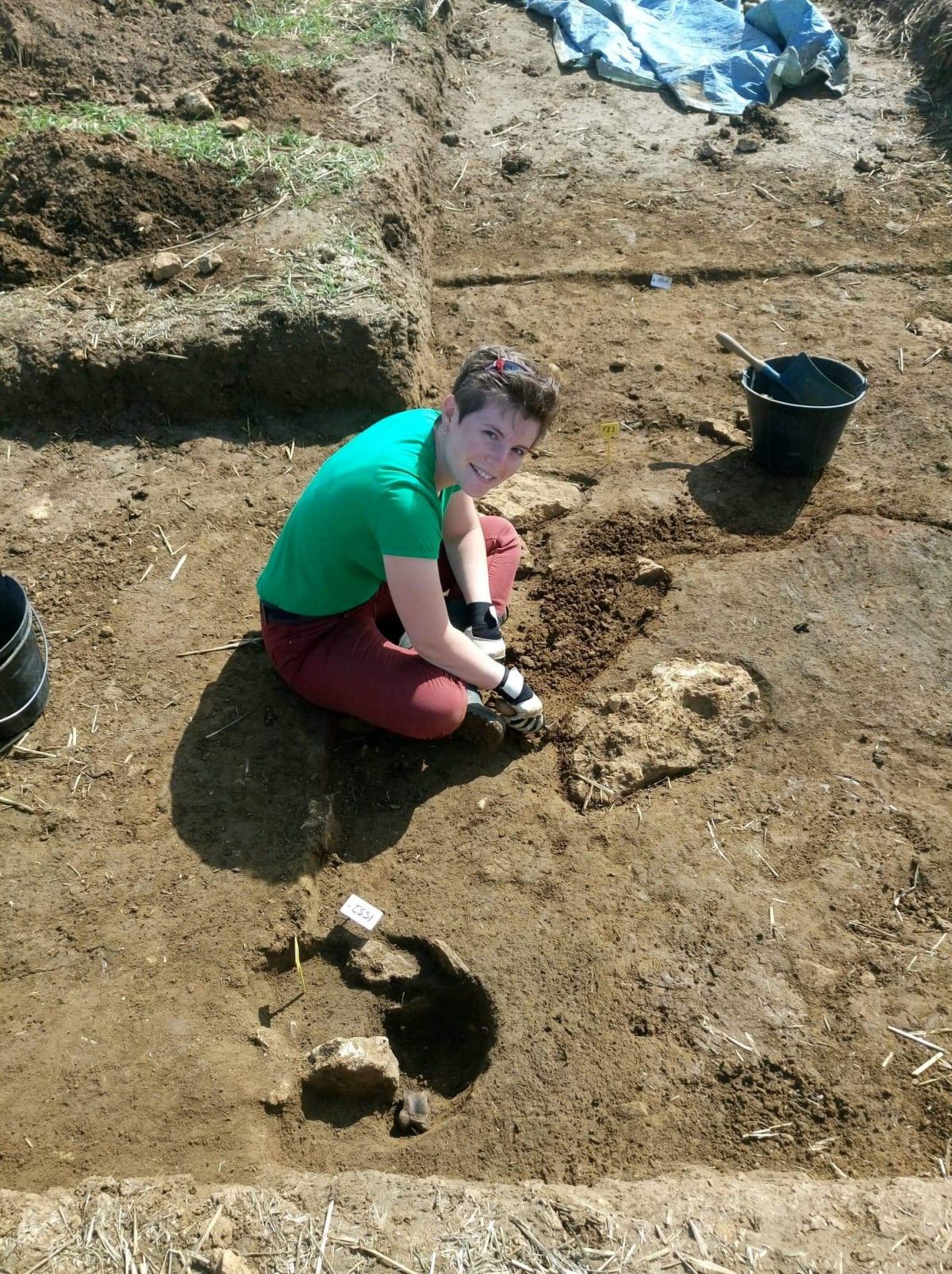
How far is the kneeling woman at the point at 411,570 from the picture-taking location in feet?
9.32

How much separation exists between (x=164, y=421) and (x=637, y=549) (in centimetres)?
217

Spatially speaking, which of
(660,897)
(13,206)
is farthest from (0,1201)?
(13,206)

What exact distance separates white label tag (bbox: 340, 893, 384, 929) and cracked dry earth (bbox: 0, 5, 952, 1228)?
0.06 metres

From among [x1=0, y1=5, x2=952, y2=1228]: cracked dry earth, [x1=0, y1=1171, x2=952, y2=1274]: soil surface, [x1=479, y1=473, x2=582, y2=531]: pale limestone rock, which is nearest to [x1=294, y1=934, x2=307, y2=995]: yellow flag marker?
[x1=0, y1=5, x2=952, y2=1228]: cracked dry earth

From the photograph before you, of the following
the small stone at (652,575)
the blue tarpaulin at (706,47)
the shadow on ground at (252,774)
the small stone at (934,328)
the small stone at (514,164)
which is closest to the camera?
the shadow on ground at (252,774)

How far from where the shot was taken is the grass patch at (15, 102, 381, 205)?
17.1ft

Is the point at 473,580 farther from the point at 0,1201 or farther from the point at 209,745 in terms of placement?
the point at 0,1201

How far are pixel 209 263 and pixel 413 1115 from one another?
3.78 metres

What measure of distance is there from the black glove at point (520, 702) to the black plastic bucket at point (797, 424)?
167 centimetres

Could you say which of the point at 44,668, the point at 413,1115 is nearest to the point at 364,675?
the point at 44,668

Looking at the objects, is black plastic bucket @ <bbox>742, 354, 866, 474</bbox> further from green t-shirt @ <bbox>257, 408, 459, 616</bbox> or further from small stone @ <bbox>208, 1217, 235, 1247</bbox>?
small stone @ <bbox>208, 1217, 235, 1247</bbox>

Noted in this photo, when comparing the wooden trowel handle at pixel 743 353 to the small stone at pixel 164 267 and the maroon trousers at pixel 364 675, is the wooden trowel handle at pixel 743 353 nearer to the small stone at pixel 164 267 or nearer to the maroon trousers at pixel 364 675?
the maroon trousers at pixel 364 675

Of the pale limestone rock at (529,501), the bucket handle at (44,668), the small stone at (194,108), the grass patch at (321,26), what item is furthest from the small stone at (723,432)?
the grass patch at (321,26)

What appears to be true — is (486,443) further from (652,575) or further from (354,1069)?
(354,1069)
